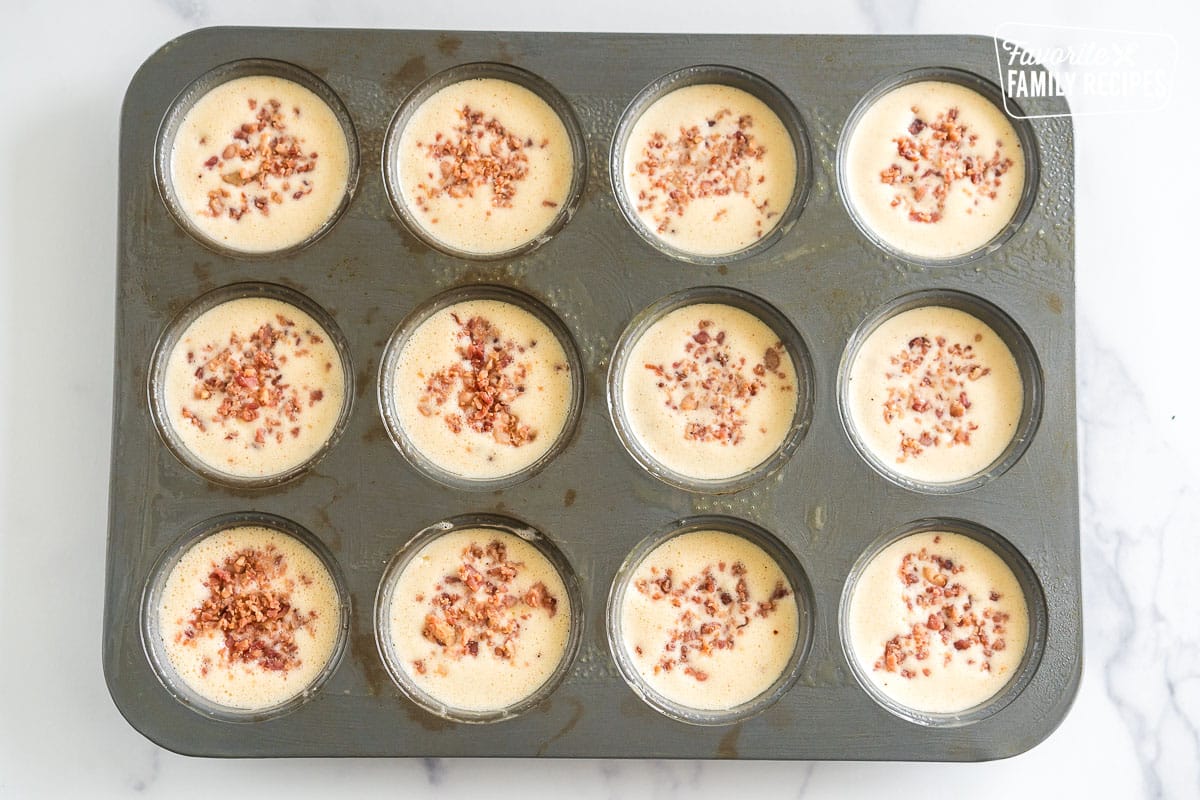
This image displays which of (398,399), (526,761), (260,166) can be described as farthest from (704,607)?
(260,166)

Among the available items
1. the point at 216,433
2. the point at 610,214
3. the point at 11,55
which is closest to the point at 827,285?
the point at 610,214

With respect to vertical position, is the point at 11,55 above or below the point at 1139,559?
above

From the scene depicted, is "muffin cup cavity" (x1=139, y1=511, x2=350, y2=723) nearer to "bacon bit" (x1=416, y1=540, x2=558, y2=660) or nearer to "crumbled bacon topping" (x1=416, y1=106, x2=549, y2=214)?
"bacon bit" (x1=416, y1=540, x2=558, y2=660)

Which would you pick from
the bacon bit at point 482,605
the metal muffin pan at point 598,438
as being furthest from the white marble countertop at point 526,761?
the bacon bit at point 482,605

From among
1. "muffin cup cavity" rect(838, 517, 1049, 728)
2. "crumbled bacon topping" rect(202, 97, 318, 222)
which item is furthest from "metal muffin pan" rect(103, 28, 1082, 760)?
"crumbled bacon topping" rect(202, 97, 318, 222)

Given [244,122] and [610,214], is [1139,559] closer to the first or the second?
[610,214]
